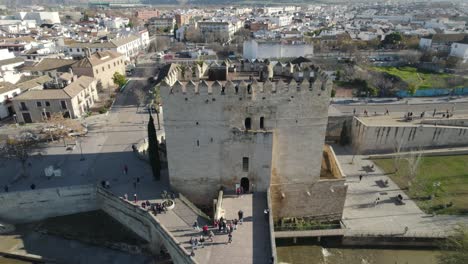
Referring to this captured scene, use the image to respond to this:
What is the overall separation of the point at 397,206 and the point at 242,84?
1839 centimetres

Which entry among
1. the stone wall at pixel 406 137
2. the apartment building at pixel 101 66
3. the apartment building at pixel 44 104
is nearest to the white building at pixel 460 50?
the stone wall at pixel 406 137

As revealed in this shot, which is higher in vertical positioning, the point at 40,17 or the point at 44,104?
the point at 40,17

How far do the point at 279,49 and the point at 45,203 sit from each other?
59.4 m

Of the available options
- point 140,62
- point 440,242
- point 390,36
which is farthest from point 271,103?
point 390,36

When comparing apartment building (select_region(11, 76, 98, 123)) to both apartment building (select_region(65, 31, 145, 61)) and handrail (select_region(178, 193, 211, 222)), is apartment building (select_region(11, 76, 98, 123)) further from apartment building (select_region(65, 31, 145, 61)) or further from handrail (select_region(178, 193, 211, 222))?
apartment building (select_region(65, 31, 145, 61))

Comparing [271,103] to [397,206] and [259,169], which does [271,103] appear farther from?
[397,206]

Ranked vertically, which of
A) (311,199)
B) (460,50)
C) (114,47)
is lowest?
(311,199)

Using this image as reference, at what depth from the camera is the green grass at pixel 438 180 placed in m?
26.6

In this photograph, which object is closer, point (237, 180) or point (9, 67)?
point (237, 180)

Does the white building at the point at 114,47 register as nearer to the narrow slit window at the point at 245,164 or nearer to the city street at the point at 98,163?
the city street at the point at 98,163

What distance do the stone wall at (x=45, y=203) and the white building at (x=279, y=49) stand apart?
55.4m

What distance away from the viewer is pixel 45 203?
24734 mm

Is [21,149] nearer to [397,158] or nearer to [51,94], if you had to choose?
[51,94]

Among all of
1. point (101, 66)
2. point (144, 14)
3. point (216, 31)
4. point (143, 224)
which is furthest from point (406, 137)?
point (144, 14)
